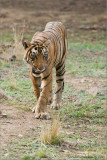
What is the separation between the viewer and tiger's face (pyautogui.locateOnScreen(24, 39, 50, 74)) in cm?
527

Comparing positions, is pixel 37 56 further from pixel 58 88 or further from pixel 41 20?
pixel 41 20

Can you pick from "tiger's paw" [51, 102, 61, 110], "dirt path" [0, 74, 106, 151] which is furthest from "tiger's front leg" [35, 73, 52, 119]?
"tiger's paw" [51, 102, 61, 110]

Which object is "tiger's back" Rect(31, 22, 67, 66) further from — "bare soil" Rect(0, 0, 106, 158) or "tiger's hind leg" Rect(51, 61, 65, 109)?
"bare soil" Rect(0, 0, 106, 158)

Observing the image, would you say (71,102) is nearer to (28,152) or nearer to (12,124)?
(12,124)

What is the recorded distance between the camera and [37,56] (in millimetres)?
5281

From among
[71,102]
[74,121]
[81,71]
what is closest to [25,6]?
[81,71]

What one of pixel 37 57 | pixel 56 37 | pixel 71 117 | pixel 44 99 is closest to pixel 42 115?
pixel 44 99

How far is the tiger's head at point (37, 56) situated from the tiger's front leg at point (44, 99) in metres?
0.26

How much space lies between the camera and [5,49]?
976cm

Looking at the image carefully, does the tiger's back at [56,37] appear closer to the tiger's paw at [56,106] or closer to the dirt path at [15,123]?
the tiger's paw at [56,106]

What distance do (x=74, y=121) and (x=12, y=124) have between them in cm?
103

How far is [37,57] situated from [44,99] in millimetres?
680

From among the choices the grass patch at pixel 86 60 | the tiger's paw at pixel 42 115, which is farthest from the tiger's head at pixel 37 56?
the grass patch at pixel 86 60

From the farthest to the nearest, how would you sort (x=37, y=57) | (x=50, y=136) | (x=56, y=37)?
1. (x=56, y=37)
2. (x=37, y=57)
3. (x=50, y=136)
